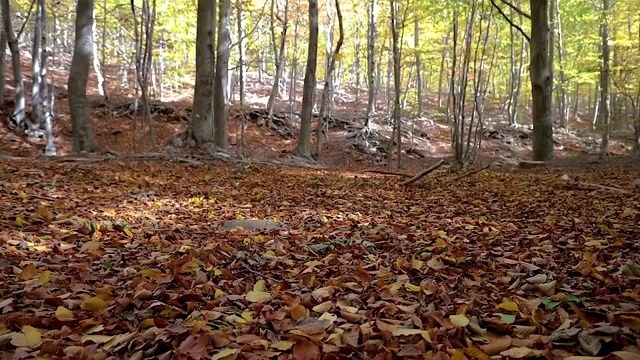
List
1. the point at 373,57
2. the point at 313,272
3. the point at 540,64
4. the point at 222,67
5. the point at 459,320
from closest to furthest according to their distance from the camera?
the point at 459,320 → the point at 313,272 → the point at 540,64 → the point at 222,67 → the point at 373,57

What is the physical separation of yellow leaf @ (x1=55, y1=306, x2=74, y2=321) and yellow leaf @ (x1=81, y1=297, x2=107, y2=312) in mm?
67

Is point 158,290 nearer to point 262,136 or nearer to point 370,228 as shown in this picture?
point 370,228

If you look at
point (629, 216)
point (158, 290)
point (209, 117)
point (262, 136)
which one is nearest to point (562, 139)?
point (262, 136)

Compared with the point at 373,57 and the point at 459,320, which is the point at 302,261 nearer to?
the point at 459,320

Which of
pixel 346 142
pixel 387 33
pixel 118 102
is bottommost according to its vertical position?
pixel 346 142

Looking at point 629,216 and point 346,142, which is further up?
point 346,142

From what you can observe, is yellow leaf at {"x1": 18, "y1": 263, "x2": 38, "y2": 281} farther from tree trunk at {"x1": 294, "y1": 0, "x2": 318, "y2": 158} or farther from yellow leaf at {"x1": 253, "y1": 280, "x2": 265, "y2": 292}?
tree trunk at {"x1": 294, "y1": 0, "x2": 318, "y2": 158}

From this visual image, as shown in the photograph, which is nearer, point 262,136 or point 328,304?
point 328,304

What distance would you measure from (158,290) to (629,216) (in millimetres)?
3894

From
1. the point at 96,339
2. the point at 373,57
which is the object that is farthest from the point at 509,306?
the point at 373,57

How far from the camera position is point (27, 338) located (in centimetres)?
160

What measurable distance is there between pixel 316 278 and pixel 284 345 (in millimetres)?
972

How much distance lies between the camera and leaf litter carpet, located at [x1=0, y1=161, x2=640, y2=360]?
1557 mm

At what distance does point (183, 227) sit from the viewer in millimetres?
3855
